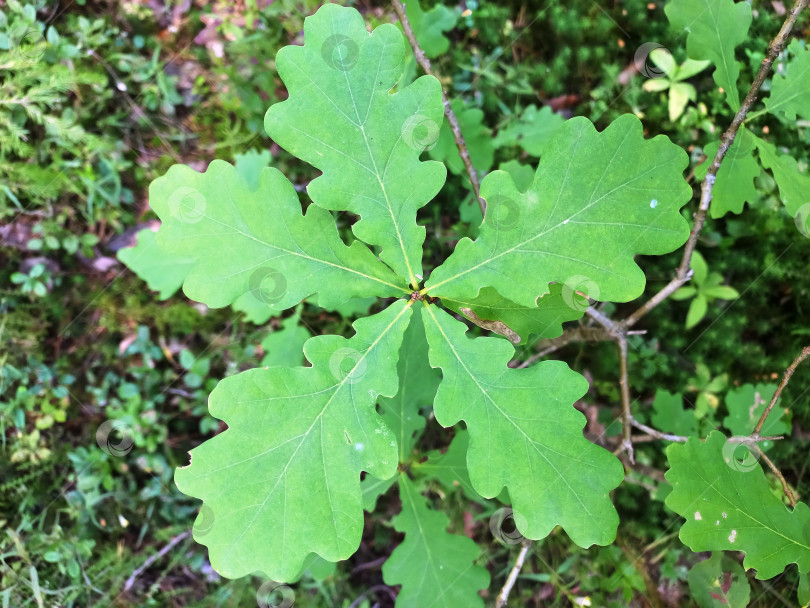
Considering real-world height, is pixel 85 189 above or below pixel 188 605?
above

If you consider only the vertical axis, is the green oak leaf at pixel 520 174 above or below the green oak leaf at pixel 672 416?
above

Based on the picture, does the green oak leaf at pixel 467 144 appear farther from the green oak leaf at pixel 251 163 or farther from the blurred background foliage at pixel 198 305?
the green oak leaf at pixel 251 163

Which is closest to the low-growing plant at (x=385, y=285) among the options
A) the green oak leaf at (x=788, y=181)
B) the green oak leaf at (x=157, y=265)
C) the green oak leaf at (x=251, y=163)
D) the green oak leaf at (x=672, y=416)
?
the green oak leaf at (x=788, y=181)

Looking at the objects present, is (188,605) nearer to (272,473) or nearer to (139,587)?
(139,587)

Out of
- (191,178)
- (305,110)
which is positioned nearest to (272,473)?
(191,178)

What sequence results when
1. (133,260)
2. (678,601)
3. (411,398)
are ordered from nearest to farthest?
(411,398) → (133,260) → (678,601)

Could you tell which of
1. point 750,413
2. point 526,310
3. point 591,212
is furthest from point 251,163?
point 750,413

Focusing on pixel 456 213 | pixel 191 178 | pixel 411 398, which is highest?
pixel 191 178
